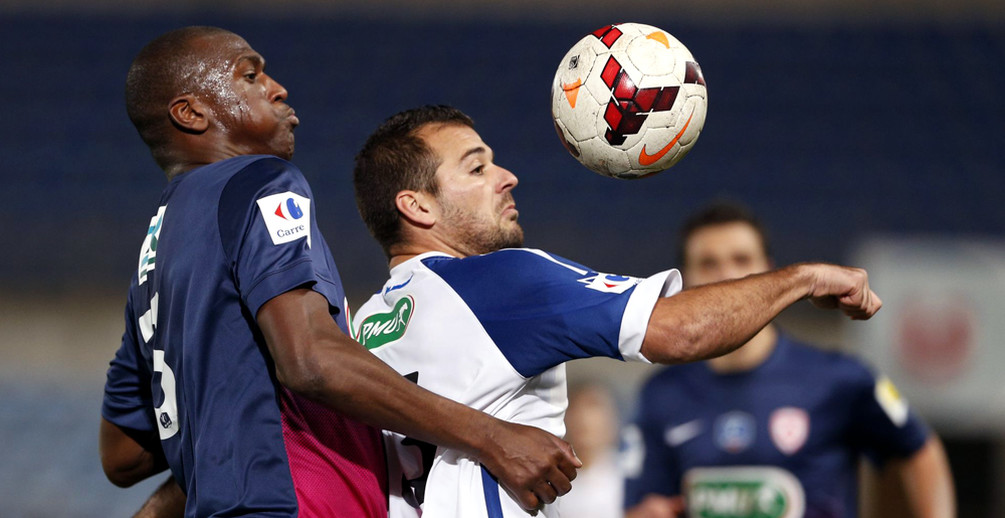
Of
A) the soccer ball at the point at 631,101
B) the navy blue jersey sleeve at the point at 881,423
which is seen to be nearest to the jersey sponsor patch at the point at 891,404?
the navy blue jersey sleeve at the point at 881,423

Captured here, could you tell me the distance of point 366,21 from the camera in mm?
15750

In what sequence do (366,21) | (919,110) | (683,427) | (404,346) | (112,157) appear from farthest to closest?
(366,21) → (919,110) → (112,157) → (683,427) → (404,346)

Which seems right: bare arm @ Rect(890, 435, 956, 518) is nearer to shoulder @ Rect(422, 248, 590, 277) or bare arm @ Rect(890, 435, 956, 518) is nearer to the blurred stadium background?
shoulder @ Rect(422, 248, 590, 277)

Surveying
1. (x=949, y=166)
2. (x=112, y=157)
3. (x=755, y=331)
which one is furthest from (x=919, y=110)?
(x=755, y=331)

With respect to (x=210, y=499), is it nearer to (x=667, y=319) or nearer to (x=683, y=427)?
(x=667, y=319)

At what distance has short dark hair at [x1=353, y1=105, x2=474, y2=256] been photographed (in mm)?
3445

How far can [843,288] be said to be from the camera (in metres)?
3.06

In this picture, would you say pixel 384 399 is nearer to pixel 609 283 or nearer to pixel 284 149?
pixel 609 283

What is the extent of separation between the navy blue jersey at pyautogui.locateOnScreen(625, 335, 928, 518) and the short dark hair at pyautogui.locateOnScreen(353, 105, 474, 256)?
7.40 ft

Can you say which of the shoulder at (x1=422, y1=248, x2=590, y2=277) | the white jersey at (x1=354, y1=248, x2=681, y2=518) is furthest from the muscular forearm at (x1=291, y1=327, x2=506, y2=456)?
the shoulder at (x1=422, y1=248, x2=590, y2=277)

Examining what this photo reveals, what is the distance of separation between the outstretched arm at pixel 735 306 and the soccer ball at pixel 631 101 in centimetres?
57

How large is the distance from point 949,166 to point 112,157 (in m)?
10.4

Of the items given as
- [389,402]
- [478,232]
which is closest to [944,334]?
[478,232]

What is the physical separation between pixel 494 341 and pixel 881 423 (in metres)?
2.64
